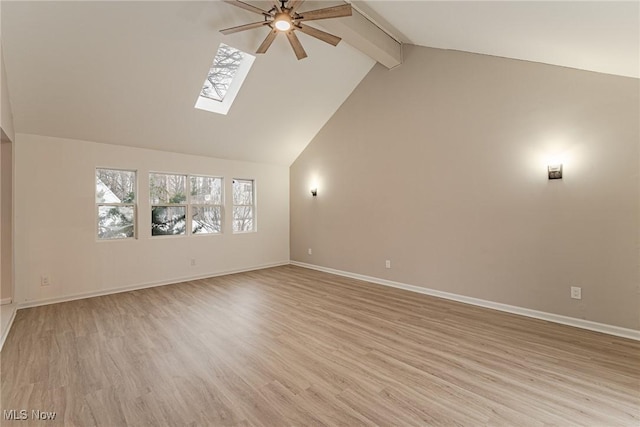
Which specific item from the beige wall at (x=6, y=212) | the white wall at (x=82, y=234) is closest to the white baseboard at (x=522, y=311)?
the white wall at (x=82, y=234)

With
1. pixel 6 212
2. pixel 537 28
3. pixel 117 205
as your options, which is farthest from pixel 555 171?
pixel 6 212

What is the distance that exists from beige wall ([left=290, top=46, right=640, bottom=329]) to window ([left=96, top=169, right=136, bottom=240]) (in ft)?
12.1

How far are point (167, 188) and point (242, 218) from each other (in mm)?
1644

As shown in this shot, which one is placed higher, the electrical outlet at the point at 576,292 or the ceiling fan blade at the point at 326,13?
the ceiling fan blade at the point at 326,13

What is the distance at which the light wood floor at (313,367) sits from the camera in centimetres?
193

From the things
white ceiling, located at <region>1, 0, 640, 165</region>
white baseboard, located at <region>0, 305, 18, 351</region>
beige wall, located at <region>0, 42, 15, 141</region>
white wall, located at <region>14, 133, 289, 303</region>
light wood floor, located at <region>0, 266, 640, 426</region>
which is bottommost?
light wood floor, located at <region>0, 266, 640, 426</region>

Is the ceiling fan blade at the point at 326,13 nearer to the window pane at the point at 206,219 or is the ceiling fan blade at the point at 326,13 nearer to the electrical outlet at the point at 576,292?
the electrical outlet at the point at 576,292

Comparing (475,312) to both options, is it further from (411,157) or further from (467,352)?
(411,157)

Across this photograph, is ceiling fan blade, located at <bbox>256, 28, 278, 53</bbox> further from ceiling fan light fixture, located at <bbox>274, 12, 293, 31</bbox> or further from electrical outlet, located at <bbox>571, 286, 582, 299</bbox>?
electrical outlet, located at <bbox>571, 286, 582, 299</bbox>

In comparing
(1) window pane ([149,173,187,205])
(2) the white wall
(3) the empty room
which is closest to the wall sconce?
(3) the empty room

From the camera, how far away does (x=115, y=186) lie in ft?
→ 16.1

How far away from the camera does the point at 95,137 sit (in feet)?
14.9

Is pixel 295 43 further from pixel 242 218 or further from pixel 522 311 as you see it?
pixel 522 311

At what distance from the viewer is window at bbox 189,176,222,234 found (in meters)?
5.81
